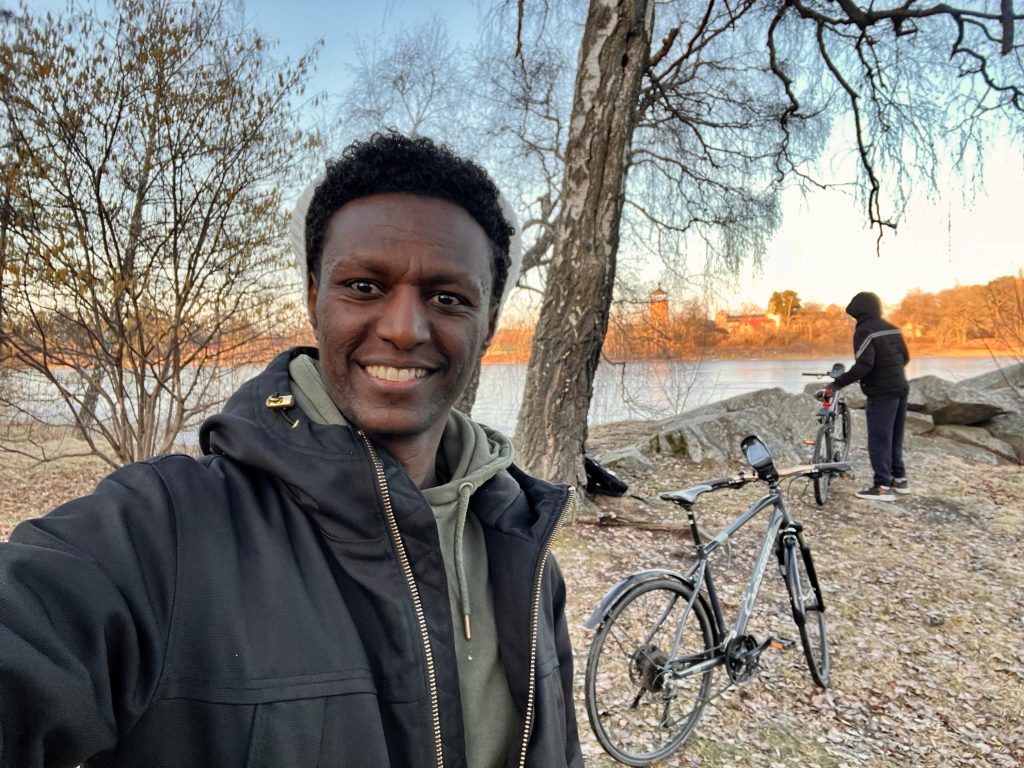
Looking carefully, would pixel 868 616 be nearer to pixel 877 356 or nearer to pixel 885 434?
pixel 885 434

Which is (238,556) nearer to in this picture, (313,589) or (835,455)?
(313,589)

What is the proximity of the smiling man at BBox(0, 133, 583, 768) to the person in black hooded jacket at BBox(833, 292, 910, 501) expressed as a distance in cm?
666

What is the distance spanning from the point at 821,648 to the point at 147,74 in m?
5.96

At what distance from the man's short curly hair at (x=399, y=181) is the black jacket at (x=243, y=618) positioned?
299 millimetres

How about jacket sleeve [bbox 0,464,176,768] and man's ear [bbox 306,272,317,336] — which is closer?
jacket sleeve [bbox 0,464,176,768]

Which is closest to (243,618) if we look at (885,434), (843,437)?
(885,434)

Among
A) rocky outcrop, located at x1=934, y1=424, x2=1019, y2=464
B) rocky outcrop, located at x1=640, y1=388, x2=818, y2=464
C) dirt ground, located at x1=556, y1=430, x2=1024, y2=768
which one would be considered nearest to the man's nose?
dirt ground, located at x1=556, y1=430, x2=1024, y2=768

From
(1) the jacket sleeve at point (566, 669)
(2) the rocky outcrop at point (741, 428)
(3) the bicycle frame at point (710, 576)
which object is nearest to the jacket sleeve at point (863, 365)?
(2) the rocky outcrop at point (741, 428)

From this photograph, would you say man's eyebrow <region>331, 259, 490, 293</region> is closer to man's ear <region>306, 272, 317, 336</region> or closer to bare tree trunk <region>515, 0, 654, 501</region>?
man's ear <region>306, 272, 317, 336</region>

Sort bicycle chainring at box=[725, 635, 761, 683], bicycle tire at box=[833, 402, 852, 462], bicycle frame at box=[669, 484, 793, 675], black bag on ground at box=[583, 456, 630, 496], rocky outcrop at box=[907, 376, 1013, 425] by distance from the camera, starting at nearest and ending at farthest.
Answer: bicycle frame at box=[669, 484, 793, 675]
bicycle chainring at box=[725, 635, 761, 683]
black bag on ground at box=[583, 456, 630, 496]
bicycle tire at box=[833, 402, 852, 462]
rocky outcrop at box=[907, 376, 1013, 425]

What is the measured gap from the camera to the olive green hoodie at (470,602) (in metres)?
1.03

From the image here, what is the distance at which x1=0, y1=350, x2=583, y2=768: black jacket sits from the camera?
27.4 inches

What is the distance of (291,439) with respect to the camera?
93cm

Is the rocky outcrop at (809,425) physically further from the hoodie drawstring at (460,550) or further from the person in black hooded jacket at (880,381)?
the hoodie drawstring at (460,550)
